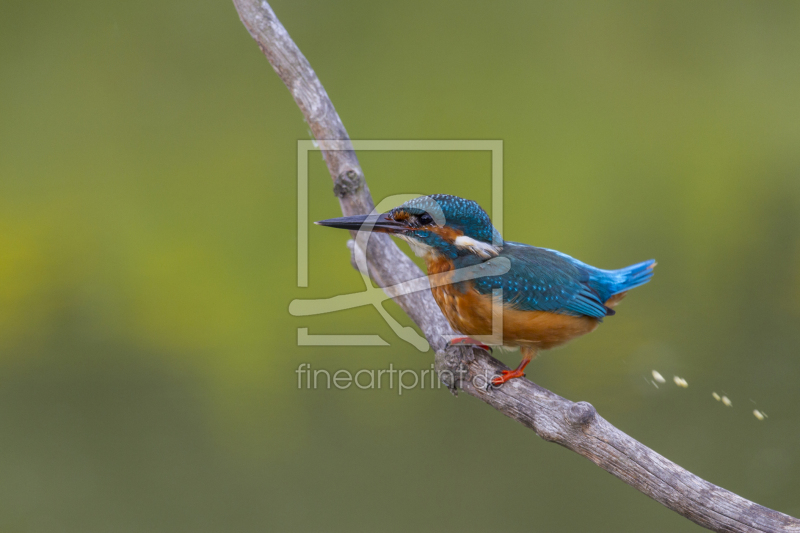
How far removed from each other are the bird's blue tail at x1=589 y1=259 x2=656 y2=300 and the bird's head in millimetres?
309

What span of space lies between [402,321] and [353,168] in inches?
36.1

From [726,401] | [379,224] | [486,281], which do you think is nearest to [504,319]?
[486,281]

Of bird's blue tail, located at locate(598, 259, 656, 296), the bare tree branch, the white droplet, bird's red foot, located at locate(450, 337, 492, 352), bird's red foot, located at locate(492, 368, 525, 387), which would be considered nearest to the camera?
the bare tree branch

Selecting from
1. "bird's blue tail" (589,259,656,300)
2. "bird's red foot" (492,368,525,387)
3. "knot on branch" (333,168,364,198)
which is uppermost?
"knot on branch" (333,168,364,198)

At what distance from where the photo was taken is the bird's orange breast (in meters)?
1.53

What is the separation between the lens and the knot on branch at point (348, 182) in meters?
1.82

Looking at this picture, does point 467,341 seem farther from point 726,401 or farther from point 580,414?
point 726,401

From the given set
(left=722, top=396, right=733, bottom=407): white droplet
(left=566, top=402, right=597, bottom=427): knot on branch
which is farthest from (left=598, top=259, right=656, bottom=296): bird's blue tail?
(left=722, top=396, right=733, bottom=407): white droplet

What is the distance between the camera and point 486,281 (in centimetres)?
152

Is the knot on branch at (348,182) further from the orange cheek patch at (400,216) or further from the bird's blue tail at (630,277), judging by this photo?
the bird's blue tail at (630,277)

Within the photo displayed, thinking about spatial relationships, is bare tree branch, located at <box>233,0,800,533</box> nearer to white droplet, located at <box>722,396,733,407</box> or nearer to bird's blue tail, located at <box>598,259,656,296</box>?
bird's blue tail, located at <box>598,259,656,296</box>

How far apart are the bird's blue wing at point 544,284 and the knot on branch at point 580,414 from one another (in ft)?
0.95

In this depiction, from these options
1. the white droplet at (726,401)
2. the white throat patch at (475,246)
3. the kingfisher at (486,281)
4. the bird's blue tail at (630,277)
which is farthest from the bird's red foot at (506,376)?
the white droplet at (726,401)

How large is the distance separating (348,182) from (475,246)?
45 centimetres
